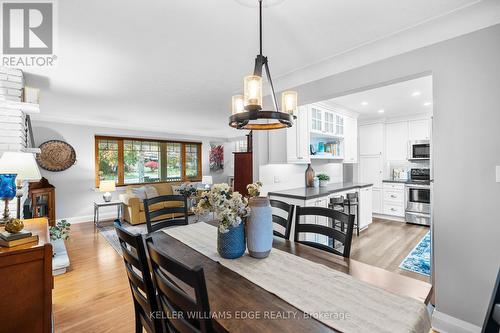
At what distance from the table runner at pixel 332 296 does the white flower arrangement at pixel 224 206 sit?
0.79 ft

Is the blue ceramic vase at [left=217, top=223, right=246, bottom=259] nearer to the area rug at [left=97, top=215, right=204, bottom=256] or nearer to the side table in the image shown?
the area rug at [left=97, top=215, right=204, bottom=256]

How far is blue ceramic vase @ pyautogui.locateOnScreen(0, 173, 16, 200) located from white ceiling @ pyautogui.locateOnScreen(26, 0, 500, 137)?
1.27 metres

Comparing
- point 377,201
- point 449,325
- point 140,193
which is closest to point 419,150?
point 377,201

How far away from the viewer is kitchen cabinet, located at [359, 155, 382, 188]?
5727mm

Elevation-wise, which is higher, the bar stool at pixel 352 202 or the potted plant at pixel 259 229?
the potted plant at pixel 259 229

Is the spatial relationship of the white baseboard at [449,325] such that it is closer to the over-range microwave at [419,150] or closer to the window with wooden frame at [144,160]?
the over-range microwave at [419,150]

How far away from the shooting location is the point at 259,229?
1.39 meters

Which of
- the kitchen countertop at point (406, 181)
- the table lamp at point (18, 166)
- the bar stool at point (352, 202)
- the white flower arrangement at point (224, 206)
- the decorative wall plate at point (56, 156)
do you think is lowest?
the bar stool at point (352, 202)

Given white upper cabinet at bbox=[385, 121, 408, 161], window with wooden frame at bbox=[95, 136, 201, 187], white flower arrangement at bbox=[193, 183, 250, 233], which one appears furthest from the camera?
window with wooden frame at bbox=[95, 136, 201, 187]

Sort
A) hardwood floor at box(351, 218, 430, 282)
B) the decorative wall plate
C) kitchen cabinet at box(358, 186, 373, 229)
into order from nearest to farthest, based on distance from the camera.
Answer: hardwood floor at box(351, 218, 430, 282) < kitchen cabinet at box(358, 186, 373, 229) < the decorative wall plate

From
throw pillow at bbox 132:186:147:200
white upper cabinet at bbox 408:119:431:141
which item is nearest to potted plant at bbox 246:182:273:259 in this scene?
throw pillow at bbox 132:186:147:200

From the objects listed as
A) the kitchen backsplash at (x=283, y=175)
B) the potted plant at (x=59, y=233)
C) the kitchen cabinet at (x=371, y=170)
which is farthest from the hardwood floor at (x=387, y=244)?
the potted plant at (x=59, y=233)

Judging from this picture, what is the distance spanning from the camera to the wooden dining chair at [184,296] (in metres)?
0.72

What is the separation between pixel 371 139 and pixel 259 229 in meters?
5.50
